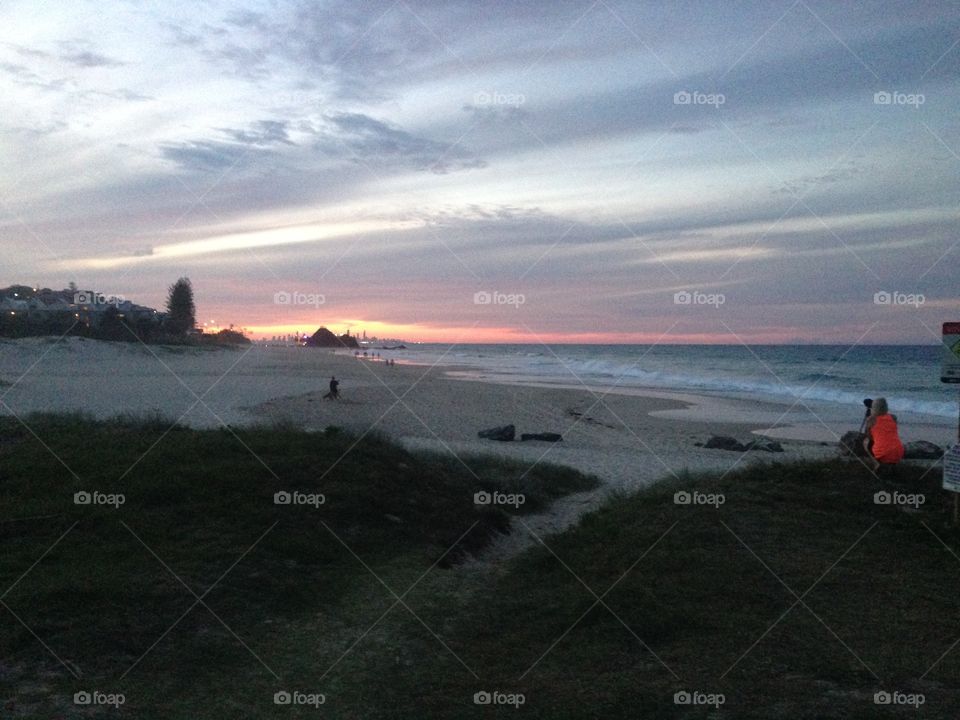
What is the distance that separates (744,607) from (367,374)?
1831 inches

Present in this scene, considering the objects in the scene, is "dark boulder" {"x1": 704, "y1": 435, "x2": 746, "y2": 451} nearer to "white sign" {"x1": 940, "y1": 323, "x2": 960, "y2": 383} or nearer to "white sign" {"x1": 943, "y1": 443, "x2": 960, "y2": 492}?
"white sign" {"x1": 940, "y1": 323, "x2": 960, "y2": 383}

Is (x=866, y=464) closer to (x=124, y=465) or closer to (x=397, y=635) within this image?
(x=397, y=635)

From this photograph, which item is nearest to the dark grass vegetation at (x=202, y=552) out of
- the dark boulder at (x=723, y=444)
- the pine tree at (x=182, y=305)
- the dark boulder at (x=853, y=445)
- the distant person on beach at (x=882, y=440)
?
the dark boulder at (x=853, y=445)

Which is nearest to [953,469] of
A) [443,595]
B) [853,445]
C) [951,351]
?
[951,351]

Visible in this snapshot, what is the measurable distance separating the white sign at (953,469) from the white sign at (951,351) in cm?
98

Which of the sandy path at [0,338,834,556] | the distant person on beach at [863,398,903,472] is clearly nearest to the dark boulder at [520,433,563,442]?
the sandy path at [0,338,834,556]

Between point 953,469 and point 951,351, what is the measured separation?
1.51 m

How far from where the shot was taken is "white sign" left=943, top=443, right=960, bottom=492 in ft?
30.4

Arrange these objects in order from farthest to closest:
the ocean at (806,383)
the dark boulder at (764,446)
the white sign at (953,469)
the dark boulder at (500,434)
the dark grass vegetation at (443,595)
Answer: the ocean at (806,383)
the dark boulder at (764,446)
the dark boulder at (500,434)
the white sign at (953,469)
the dark grass vegetation at (443,595)

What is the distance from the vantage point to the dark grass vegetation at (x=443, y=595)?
19.7ft

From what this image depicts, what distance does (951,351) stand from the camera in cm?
988

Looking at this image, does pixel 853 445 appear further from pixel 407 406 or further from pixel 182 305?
pixel 182 305

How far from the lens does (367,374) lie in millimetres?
53125

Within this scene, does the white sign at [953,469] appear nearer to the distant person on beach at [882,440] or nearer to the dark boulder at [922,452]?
the distant person on beach at [882,440]
